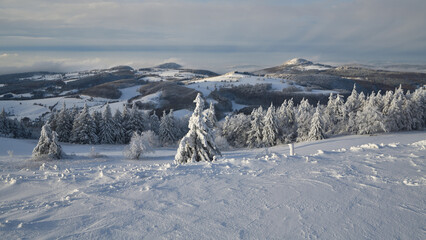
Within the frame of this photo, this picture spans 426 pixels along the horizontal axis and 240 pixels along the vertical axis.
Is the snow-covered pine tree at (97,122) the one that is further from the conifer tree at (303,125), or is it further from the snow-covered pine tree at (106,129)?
the conifer tree at (303,125)

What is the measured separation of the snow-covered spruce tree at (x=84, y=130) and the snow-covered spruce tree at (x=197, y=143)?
31898 millimetres

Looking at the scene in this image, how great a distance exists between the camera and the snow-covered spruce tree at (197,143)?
698 inches

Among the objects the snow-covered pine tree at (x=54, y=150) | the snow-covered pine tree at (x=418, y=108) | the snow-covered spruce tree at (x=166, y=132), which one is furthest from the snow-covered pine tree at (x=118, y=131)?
the snow-covered pine tree at (x=418, y=108)

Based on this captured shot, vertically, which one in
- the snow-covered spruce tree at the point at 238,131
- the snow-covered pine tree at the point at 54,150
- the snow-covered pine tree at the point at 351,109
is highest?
the snow-covered pine tree at the point at 351,109

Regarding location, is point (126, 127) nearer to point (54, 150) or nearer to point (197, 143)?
point (54, 150)

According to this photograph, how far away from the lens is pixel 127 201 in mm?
7043

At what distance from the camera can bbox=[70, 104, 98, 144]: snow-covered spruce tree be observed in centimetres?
4319

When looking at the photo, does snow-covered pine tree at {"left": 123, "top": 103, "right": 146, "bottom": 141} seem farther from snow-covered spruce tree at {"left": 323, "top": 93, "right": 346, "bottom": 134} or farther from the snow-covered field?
the snow-covered field

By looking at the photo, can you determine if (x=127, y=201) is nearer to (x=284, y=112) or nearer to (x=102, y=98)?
(x=284, y=112)

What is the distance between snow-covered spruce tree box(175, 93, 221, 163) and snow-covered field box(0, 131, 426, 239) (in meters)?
7.44

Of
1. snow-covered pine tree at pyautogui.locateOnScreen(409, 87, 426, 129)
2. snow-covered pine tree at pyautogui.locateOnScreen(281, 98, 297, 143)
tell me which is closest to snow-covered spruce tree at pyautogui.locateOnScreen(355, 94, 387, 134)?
snow-covered pine tree at pyautogui.locateOnScreen(409, 87, 426, 129)

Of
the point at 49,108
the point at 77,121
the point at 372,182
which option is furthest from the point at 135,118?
the point at 49,108

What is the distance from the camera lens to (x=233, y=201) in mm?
6812

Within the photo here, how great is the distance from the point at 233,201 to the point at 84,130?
43.2 metres
